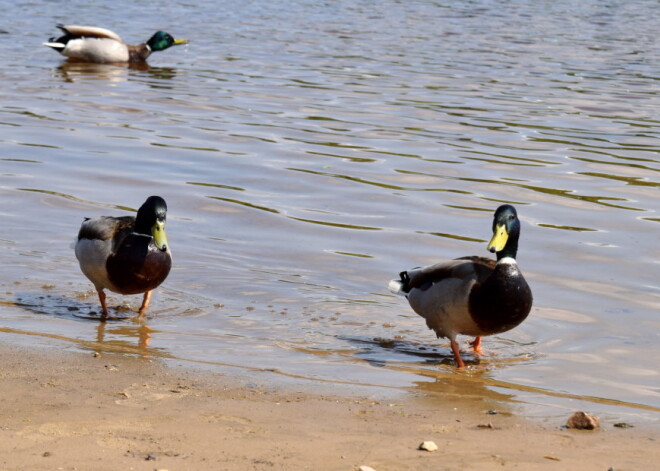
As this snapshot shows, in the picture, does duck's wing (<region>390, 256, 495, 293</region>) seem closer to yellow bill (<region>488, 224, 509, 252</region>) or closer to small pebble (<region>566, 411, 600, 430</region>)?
yellow bill (<region>488, 224, 509, 252</region>)

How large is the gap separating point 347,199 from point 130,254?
10.9 feet

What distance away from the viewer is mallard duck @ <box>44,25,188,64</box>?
1853 centimetres

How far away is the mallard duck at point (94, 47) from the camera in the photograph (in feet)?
60.8

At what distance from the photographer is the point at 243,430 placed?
4.48 metres

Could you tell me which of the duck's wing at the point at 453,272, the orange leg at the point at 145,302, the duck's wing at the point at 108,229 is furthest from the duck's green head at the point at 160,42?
the duck's wing at the point at 453,272

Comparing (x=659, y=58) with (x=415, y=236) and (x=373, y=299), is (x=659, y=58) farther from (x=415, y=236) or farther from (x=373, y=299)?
(x=373, y=299)

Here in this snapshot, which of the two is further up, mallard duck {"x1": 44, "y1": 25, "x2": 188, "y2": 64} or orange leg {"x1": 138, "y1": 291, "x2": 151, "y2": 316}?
mallard duck {"x1": 44, "y1": 25, "x2": 188, "y2": 64}

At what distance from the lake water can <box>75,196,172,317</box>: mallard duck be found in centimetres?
22

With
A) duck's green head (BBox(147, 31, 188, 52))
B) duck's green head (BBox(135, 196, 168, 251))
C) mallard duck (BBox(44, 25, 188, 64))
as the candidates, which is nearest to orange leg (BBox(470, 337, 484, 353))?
duck's green head (BBox(135, 196, 168, 251))

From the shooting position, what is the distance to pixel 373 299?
7258 mm

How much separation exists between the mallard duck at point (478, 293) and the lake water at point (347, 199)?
0.22 m

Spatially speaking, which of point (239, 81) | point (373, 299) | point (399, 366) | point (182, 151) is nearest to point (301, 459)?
point (399, 366)

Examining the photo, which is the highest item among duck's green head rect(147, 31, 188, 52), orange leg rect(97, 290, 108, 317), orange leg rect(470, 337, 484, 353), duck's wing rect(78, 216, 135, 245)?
duck's green head rect(147, 31, 188, 52)

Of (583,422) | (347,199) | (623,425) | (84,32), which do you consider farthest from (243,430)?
(84,32)
